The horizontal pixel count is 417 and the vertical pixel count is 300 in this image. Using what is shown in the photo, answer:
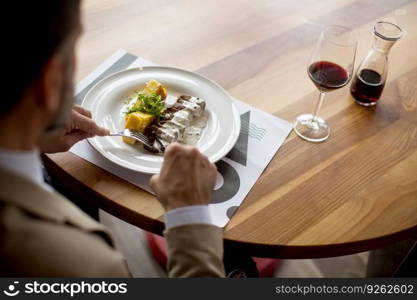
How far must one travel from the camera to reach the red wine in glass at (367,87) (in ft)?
4.44

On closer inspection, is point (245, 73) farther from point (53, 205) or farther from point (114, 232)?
point (114, 232)

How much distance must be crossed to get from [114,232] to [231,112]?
41.8 inches

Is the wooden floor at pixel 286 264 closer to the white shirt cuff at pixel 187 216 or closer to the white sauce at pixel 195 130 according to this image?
the white sauce at pixel 195 130

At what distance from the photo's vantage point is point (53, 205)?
29.2 inches

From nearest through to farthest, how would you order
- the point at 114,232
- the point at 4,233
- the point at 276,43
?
the point at 4,233 < the point at 276,43 < the point at 114,232

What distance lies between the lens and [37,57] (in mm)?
606

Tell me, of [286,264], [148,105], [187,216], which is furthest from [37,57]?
[286,264]

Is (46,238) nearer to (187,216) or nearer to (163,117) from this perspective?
(187,216)

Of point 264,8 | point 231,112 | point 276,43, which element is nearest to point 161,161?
point 231,112

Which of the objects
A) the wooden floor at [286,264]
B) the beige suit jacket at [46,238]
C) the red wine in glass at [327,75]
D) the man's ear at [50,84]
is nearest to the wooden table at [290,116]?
the red wine in glass at [327,75]

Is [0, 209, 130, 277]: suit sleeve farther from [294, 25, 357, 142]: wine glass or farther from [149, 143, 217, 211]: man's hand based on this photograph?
[294, 25, 357, 142]: wine glass

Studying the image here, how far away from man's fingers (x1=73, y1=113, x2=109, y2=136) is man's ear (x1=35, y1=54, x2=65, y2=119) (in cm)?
45

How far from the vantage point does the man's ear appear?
628 millimetres

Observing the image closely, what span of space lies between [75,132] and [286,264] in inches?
47.8
